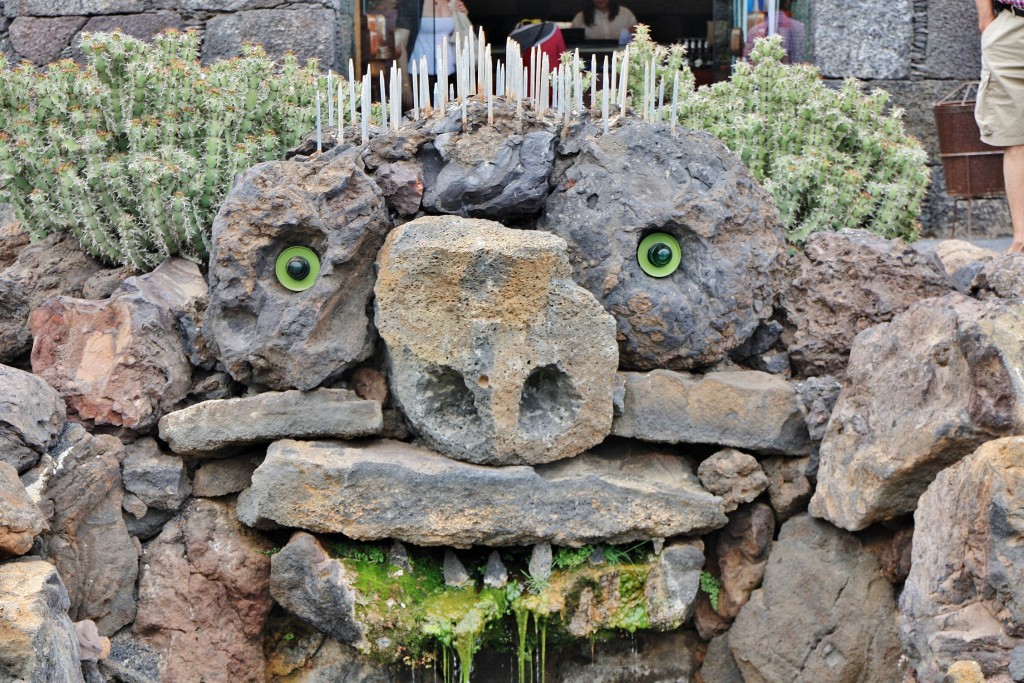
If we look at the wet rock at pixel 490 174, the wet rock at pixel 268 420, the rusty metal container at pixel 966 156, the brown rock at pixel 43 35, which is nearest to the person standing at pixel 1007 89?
the rusty metal container at pixel 966 156

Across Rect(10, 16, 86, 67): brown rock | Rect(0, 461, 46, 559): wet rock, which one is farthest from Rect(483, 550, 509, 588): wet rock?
Rect(10, 16, 86, 67): brown rock

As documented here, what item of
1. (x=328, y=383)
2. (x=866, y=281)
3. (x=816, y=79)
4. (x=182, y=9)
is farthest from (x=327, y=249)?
(x=182, y=9)

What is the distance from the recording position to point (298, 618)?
4523 mm

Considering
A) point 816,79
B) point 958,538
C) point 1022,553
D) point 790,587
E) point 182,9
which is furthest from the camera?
point 182,9

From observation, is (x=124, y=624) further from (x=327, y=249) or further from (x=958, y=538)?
(x=958, y=538)

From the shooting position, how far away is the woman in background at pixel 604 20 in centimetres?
868

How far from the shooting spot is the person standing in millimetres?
Answer: 5336

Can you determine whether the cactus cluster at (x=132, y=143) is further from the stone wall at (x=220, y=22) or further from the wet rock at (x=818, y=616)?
the wet rock at (x=818, y=616)

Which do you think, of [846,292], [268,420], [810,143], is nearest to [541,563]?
[268,420]

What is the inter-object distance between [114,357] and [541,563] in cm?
171

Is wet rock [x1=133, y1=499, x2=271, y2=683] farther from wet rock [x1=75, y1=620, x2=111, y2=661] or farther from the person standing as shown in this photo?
the person standing

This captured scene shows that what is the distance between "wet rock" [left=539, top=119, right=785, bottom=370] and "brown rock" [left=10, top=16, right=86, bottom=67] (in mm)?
4317

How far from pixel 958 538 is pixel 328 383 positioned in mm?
2219


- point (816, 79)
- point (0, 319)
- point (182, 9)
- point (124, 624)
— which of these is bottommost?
point (124, 624)
